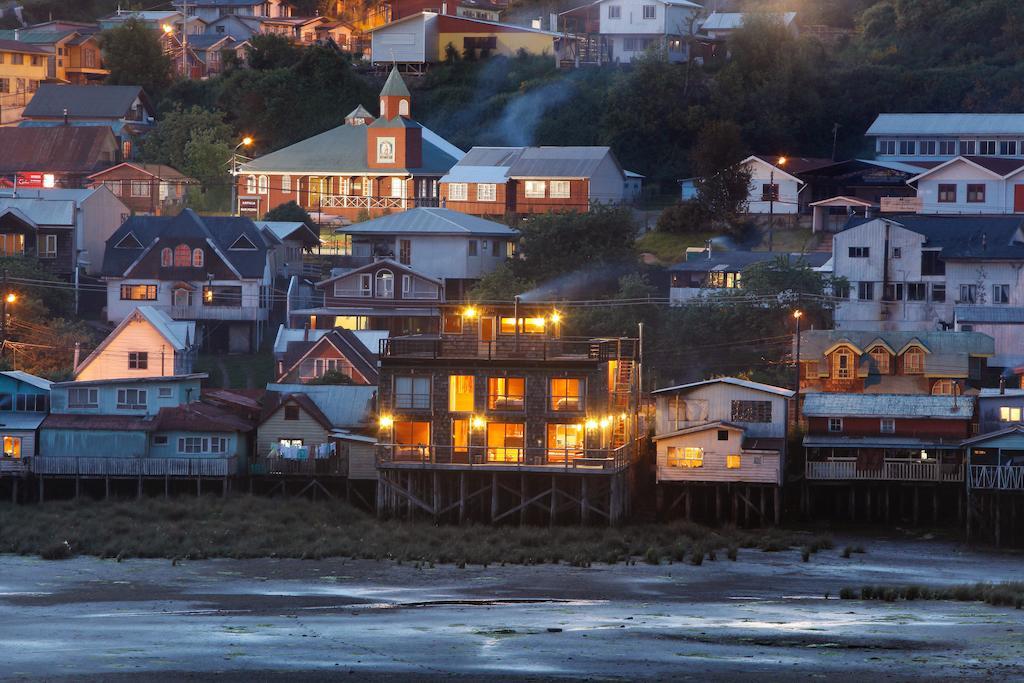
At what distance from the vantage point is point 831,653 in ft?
120

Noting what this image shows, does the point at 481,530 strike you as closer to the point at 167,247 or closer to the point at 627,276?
the point at 627,276

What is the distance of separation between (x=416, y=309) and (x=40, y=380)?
21159mm

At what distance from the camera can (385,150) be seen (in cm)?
10094

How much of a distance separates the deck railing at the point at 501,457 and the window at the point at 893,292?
23.8 metres

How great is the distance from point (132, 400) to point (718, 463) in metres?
19.3

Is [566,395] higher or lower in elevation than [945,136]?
lower

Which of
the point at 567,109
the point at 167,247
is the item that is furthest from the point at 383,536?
the point at 567,109

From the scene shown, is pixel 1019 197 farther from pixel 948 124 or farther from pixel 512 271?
pixel 512 271

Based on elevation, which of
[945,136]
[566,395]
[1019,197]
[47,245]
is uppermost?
[945,136]

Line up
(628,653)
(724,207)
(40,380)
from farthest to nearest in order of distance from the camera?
(724,207) → (40,380) → (628,653)

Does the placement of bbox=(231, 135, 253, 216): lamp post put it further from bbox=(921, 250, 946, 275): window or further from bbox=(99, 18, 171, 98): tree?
bbox=(921, 250, 946, 275): window

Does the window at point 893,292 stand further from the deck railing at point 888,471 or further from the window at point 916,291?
the deck railing at point 888,471

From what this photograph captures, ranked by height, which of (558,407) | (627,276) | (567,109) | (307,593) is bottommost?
(307,593)

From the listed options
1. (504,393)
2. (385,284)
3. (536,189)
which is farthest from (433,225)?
(504,393)
